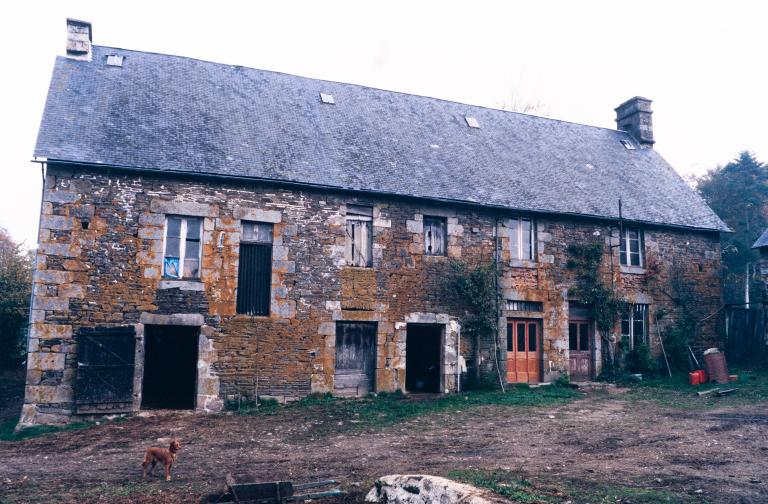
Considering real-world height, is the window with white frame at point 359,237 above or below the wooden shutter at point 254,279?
above

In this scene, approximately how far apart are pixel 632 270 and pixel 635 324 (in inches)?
59.5

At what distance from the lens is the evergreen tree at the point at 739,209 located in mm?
26781

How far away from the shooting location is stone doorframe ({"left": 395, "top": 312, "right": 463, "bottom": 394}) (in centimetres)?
1454

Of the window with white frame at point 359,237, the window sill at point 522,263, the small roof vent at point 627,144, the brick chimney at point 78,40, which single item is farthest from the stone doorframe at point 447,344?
the brick chimney at point 78,40

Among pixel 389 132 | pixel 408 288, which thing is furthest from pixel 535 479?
pixel 389 132

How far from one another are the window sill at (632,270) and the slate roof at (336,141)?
1.33m

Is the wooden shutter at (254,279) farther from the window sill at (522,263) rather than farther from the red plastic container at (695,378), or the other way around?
the red plastic container at (695,378)

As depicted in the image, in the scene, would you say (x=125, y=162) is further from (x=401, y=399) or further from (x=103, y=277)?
(x=401, y=399)

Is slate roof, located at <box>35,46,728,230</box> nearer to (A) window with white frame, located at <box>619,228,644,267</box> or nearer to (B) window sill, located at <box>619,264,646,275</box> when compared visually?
(A) window with white frame, located at <box>619,228,644,267</box>

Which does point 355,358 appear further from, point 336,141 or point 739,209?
point 739,209

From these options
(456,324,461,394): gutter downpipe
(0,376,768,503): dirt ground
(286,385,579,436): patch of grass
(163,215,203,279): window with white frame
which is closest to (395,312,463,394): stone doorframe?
(456,324,461,394): gutter downpipe

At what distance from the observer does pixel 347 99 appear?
17.9 metres

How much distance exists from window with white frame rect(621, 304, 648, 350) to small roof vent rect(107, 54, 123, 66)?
585 inches

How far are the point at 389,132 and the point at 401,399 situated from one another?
7.43 m
